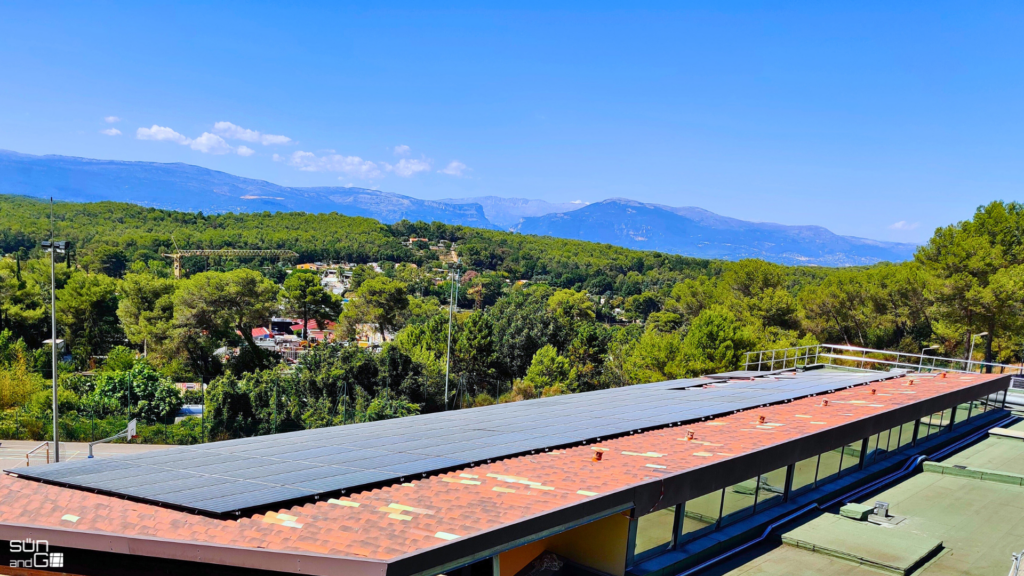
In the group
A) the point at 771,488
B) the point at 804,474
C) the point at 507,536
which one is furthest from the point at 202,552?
the point at 804,474

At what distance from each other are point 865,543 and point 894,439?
5677 millimetres

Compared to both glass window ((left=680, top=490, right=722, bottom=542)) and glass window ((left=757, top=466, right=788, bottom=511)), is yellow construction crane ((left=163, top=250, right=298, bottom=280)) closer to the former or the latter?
glass window ((left=757, top=466, right=788, bottom=511))

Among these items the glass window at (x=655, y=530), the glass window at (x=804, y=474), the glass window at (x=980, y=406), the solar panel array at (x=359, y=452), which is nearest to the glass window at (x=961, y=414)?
the glass window at (x=980, y=406)

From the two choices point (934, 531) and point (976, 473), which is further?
point (976, 473)

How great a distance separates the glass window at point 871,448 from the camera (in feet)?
43.2

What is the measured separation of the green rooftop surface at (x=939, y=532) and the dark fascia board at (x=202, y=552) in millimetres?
5438

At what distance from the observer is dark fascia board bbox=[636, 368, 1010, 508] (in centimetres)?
810

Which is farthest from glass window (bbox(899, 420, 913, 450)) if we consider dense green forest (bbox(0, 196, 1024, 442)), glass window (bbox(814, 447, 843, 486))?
dense green forest (bbox(0, 196, 1024, 442))

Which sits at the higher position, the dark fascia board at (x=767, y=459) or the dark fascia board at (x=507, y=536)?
the dark fascia board at (x=507, y=536)

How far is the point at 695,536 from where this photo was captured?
8977 mm

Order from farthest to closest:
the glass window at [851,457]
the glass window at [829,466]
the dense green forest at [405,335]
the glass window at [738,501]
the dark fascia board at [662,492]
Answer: the dense green forest at [405,335] → the glass window at [851,457] → the glass window at [829,466] → the glass window at [738,501] → the dark fascia board at [662,492]

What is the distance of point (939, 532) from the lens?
1046 centimetres

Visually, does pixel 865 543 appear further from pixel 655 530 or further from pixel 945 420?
pixel 945 420

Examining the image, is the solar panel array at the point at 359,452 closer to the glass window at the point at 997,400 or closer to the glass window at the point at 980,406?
the glass window at the point at 980,406
